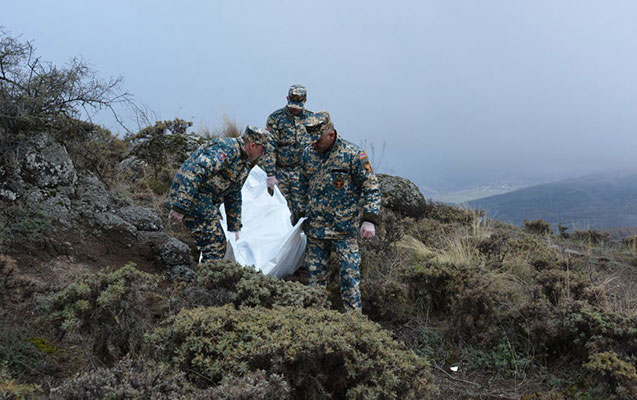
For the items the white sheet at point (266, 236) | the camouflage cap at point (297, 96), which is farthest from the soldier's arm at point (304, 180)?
the camouflage cap at point (297, 96)

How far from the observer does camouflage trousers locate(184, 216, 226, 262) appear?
4496 millimetres

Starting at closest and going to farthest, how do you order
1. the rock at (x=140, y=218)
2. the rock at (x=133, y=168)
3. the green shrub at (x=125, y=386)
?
the green shrub at (x=125, y=386) < the rock at (x=140, y=218) < the rock at (x=133, y=168)

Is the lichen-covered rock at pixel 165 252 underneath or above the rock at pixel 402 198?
underneath

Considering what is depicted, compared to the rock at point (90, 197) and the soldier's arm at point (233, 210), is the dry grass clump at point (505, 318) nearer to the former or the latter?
the soldier's arm at point (233, 210)

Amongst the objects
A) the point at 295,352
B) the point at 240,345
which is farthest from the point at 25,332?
the point at 295,352

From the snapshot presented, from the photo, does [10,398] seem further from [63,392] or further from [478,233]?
[478,233]

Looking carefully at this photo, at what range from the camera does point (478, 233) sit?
7395mm

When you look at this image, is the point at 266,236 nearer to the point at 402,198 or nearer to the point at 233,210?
the point at 233,210

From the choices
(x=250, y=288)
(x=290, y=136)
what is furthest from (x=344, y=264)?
(x=290, y=136)

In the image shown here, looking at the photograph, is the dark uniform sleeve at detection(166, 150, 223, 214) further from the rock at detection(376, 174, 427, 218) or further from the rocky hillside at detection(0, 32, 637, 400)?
the rock at detection(376, 174, 427, 218)

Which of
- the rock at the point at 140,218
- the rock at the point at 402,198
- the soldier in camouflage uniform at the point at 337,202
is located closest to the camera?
the soldier in camouflage uniform at the point at 337,202

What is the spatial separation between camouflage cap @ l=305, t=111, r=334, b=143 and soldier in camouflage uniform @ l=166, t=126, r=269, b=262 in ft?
1.67

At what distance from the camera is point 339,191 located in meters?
4.15

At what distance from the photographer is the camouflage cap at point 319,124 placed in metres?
3.86
